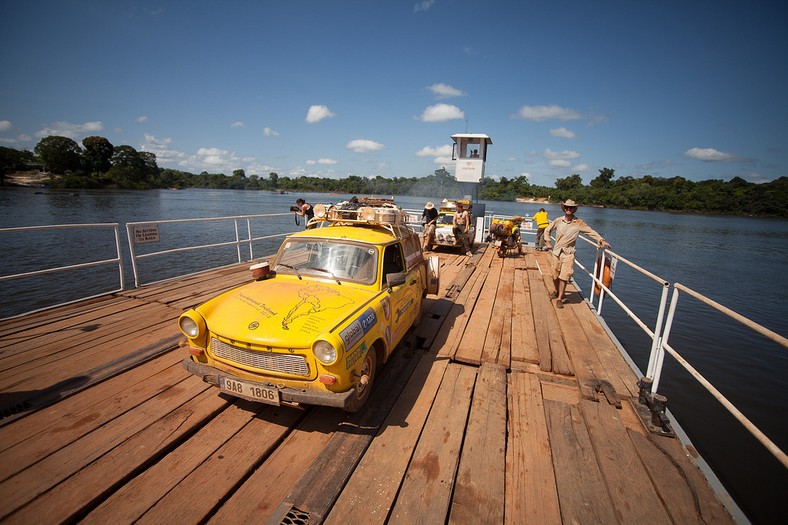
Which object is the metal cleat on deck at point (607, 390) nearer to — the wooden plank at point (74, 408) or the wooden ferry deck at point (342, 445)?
the wooden ferry deck at point (342, 445)

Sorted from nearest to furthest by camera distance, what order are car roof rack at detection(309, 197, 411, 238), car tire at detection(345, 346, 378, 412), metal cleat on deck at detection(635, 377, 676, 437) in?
car tire at detection(345, 346, 378, 412)
metal cleat on deck at detection(635, 377, 676, 437)
car roof rack at detection(309, 197, 411, 238)

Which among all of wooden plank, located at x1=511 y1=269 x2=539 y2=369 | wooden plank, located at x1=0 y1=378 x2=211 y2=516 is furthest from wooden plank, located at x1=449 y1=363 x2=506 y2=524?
wooden plank, located at x1=0 y1=378 x2=211 y2=516

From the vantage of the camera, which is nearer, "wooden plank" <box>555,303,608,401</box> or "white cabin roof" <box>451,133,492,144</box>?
"wooden plank" <box>555,303,608,401</box>

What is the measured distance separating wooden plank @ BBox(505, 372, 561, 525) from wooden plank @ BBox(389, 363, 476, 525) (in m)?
0.44

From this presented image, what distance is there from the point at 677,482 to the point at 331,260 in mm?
3768

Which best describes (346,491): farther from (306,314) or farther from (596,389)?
(596,389)

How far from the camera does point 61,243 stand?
18.5m

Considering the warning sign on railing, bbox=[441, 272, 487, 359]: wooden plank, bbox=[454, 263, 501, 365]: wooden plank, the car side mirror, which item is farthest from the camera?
the warning sign on railing

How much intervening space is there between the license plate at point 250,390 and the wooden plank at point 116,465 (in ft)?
1.63

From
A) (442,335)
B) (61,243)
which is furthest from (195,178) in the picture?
(442,335)

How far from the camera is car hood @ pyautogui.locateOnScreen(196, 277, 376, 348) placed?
290 centimetres

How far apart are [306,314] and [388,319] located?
99 centimetres

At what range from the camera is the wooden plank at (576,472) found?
90.7 inches

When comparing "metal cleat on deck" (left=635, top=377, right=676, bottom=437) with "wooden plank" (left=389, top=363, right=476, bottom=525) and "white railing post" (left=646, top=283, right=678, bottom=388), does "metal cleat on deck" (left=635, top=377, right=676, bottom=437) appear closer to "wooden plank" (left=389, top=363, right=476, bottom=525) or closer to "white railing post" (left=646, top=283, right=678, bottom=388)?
"white railing post" (left=646, top=283, right=678, bottom=388)
